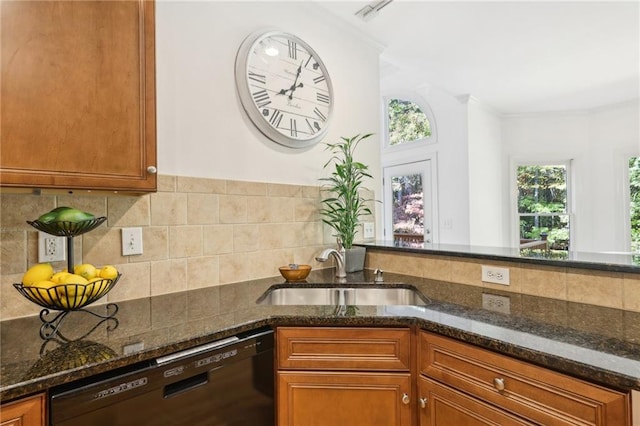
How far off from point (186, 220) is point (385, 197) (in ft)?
12.2

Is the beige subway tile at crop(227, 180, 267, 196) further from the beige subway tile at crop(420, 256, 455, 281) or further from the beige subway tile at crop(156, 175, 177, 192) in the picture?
the beige subway tile at crop(420, 256, 455, 281)

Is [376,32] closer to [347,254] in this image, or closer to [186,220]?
[347,254]

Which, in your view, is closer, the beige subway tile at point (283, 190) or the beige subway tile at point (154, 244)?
the beige subway tile at point (154, 244)

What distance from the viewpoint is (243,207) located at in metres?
1.78

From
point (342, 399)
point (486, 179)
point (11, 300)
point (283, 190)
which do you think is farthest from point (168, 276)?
point (486, 179)

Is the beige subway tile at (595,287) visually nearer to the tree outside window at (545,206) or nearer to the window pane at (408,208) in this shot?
the window pane at (408,208)

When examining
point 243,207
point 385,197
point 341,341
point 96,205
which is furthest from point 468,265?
point 385,197

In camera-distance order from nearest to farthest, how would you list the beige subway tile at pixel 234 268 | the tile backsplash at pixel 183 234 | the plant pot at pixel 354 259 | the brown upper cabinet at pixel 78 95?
the brown upper cabinet at pixel 78 95 < the tile backsplash at pixel 183 234 < the beige subway tile at pixel 234 268 < the plant pot at pixel 354 259

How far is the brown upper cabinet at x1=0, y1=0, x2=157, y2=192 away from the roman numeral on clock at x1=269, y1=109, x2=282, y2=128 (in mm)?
742

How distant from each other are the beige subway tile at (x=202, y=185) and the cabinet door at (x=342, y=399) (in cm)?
91

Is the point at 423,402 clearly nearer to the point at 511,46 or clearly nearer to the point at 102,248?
the point at 102,248

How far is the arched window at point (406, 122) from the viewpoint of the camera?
4.38 meters

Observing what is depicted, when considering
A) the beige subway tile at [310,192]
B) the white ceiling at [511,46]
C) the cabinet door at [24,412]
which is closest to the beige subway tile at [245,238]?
the beige subway tile at [310,192]

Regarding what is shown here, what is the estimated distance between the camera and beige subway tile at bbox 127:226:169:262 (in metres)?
1.46
